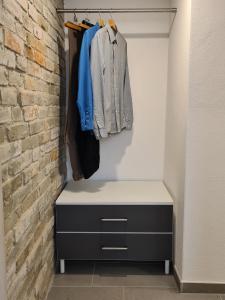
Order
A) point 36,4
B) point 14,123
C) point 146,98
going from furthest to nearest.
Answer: point 146,98
point 36,4
point 14,123

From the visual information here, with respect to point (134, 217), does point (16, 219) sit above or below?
above

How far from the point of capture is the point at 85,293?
7.13 ft

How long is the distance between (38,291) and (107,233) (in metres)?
0.65

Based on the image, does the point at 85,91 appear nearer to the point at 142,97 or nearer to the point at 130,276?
the point at 142,97

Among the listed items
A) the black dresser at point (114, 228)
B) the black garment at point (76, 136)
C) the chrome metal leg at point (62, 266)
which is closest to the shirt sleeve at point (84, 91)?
the black garment at point (76, 136)

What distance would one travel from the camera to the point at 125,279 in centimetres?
234

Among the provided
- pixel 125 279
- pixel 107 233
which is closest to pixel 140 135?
pixel 107 233

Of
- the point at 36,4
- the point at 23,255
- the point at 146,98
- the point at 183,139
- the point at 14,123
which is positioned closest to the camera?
the point at 14,123

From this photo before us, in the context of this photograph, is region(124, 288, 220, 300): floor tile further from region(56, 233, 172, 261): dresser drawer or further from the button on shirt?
the button on shirt

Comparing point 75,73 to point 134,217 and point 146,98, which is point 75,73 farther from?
point 134,217

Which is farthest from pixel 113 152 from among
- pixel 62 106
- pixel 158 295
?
pixel 158 295

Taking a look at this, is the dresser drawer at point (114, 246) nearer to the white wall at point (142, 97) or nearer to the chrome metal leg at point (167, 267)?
the chrome metal leg at point (167, 267)

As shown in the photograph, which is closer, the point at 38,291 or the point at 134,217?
the point at 38,291

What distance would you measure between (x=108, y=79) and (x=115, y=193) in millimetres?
891
